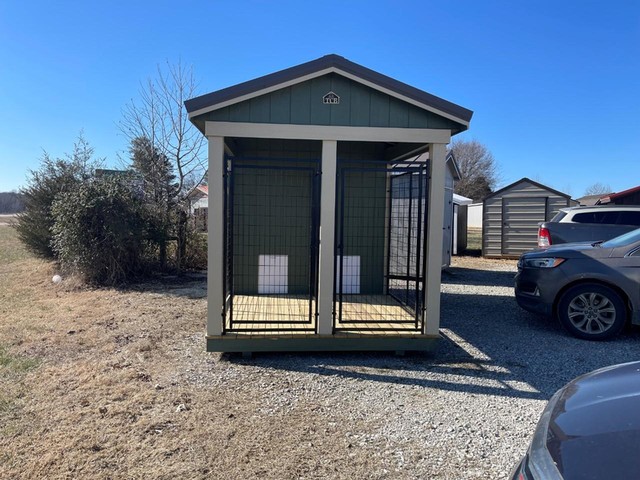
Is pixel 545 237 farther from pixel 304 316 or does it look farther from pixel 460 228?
pixel 460 228

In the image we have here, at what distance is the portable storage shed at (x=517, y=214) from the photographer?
42.9 feet

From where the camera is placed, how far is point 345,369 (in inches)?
172

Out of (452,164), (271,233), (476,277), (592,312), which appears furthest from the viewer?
(452,164)

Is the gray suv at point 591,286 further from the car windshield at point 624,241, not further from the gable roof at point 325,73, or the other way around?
the gable roof at point 325,73

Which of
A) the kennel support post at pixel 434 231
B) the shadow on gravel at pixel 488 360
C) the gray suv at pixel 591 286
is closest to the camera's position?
the shadow on gravel at pixel 488 360

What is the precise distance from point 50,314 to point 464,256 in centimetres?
1181

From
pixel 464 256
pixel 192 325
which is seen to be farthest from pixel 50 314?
pixel 464 256

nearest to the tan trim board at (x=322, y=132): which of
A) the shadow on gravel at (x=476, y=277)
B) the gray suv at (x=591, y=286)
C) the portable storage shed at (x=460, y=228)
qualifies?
the gray suv at (x=591, y=286)

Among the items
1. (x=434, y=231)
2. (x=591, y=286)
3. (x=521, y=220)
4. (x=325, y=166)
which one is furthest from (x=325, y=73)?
(x=521, y=220)

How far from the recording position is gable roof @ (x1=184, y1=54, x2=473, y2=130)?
428 centimetres

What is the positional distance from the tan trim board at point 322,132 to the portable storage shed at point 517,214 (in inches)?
382

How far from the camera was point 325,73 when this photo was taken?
4395 millimetres

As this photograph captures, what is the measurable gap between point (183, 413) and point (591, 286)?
16.2ft

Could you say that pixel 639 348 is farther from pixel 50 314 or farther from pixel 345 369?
pixel 50 314
